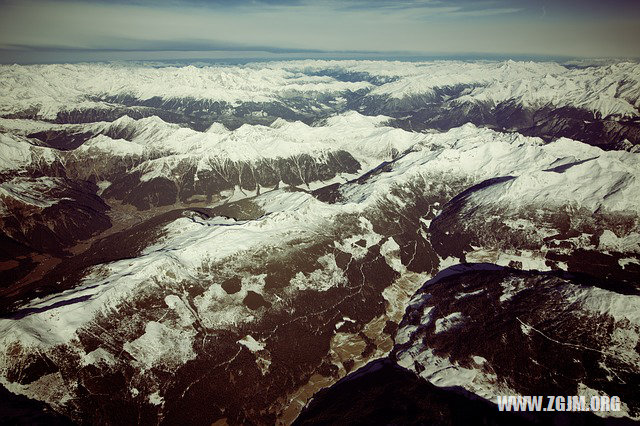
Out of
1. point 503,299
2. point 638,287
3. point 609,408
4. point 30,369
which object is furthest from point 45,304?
point 638,287

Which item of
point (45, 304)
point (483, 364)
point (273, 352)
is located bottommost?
point (273, 352)

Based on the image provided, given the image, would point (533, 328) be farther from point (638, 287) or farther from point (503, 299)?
point (638, 287)

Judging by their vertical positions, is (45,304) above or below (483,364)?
above

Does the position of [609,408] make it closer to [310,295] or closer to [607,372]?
[607,372]

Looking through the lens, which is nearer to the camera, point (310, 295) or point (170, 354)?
point (170, 354)

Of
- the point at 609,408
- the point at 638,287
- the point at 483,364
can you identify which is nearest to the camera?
the point at 609,408

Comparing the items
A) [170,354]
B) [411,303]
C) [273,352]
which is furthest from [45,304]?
[411,303]

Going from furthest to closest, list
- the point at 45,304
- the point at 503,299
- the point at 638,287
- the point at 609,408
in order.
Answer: the point at 638,287
the point at 503,299
the point at 45,304
the point at 609,408

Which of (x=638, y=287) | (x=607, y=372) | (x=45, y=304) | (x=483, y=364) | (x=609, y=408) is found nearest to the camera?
(x=609, y=408)

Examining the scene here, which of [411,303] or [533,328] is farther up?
[533,328]
